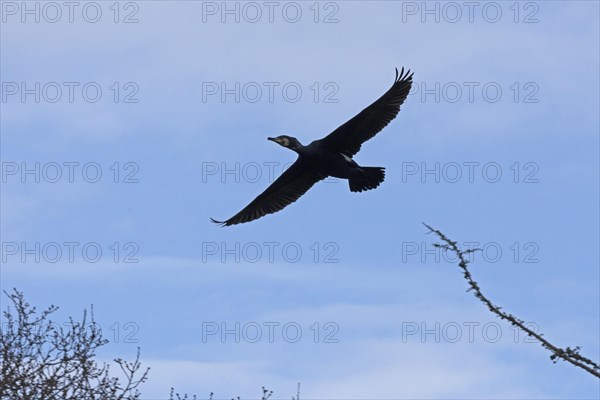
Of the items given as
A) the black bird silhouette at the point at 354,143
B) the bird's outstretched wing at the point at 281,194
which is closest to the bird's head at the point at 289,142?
the black bird silhouette at the point at 354,143

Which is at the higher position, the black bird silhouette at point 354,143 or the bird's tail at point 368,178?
the black bird silhouette at point 354,143

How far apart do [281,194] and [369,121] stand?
231cm

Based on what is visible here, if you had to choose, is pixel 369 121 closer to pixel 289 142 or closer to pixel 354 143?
pixel 354 143

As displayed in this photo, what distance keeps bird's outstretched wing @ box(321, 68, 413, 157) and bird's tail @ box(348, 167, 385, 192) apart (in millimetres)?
350

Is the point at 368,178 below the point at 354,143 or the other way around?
below

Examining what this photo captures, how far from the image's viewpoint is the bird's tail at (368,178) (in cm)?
1265

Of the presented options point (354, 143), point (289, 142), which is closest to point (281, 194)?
point (289, 142)

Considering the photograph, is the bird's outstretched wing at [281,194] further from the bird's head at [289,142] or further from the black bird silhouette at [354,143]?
the bird's head at [289,142]

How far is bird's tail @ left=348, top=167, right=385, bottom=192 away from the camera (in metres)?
12.6

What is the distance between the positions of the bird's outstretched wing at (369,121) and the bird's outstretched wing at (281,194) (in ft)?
3.52

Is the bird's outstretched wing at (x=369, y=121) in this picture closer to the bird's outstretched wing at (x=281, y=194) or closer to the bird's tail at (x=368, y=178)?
the bird's tail at (x=368, y=178)

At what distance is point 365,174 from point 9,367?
5327mm

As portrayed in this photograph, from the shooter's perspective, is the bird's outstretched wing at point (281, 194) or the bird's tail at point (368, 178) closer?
the bird's tail at point (368, 178)

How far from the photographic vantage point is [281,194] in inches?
564
